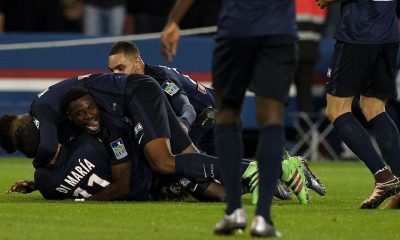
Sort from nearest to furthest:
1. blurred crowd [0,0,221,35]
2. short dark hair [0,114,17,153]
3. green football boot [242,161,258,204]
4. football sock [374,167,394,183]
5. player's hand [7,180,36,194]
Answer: football sock [374,167,394,183], green football boot [242,161,258,204], short dark hair [0,114,17,153], player's hand [7,180,36,194], blurred crowd [0,0,221,35]

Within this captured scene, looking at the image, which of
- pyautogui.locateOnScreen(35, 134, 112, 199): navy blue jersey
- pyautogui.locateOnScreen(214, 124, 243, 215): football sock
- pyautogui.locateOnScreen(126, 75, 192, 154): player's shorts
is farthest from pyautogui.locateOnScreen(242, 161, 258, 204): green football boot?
pyautogui.locateOnScreen(214, 124, 243, 215): football sock

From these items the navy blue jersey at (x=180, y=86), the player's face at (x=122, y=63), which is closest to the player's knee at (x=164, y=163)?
the navy blue jersey at (x=180, y=86)

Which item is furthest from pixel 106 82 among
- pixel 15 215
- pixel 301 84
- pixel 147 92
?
pixel 301 84

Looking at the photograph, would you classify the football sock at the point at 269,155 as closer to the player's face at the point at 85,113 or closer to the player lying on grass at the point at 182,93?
the player's face at the point at 85,113

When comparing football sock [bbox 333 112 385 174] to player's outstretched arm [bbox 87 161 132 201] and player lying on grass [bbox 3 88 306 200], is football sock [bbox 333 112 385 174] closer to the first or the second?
player lying on grass [bbox 3 88 306 200]

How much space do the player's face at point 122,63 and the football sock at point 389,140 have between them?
212 cm

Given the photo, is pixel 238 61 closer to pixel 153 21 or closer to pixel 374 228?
pixel 374 228

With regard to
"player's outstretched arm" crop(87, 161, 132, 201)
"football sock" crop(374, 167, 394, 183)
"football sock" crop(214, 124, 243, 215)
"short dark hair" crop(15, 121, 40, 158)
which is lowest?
"player's outstretched arm" crop(87, 161, 132, 201)

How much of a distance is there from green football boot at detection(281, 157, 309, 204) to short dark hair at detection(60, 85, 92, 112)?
1464mm

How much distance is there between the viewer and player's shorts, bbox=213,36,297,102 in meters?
6.43

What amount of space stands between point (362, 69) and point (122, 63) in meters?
2.24

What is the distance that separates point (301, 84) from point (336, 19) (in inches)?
53.6

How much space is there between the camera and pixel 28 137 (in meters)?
8.82

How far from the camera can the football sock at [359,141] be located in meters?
8.37
